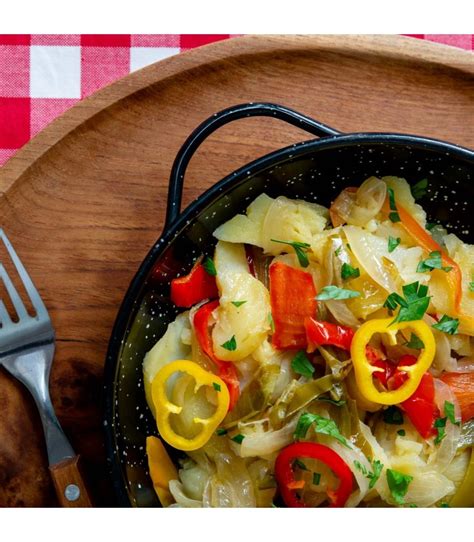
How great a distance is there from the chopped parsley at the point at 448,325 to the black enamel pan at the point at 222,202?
0.76 feet

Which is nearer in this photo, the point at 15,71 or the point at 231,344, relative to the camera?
the point at 231,344

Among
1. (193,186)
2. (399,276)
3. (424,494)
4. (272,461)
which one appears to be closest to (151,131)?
(193,186)

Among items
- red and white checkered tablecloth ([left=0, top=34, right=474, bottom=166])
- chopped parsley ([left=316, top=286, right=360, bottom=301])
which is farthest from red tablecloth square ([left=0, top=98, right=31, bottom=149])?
chopped parsley ([left=316, top=286, right=360, bottom=301])

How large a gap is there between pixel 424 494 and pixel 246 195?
2.12 feet

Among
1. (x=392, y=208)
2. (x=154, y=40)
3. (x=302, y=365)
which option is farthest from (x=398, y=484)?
(x=154, y=40)

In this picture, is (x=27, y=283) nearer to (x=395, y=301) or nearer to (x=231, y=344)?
(x=231, y=344)

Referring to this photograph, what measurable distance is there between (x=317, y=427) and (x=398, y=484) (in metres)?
0.18

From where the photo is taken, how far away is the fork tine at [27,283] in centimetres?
154

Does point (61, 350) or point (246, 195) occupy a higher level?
point (246, 195)

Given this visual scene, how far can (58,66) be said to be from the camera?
186cm

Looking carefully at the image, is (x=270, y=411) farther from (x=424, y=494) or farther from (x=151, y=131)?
(x=151, y=131)

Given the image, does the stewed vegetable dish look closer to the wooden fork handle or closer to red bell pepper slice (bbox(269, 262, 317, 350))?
red bell pepper slice (bbox(269, 262, 317, 350))

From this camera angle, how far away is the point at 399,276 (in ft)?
4.66

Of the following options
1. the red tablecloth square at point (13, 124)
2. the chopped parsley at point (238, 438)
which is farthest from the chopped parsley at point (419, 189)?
the red tablecloth square at point (13, 124)
